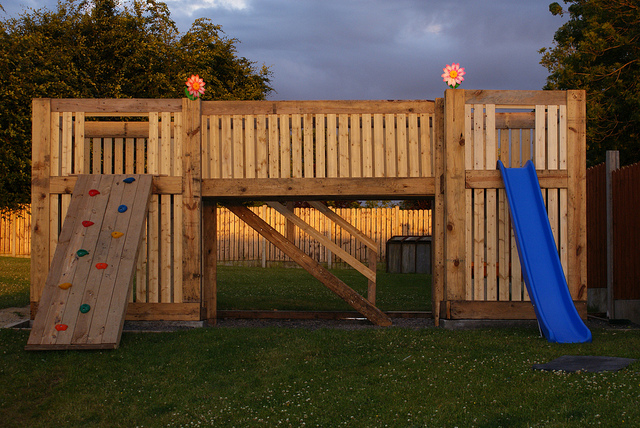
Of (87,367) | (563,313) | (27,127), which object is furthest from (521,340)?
(27,127)

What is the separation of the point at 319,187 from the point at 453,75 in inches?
110

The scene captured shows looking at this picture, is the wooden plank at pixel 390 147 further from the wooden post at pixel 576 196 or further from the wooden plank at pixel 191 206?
the wooden plank at pixel 191 206

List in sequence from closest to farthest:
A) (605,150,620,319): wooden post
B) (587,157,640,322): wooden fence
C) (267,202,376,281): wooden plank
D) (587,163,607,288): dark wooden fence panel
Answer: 1. (267,202,376,281): wooden plank
2. (587,157,640,322): wooden fence
3. (605,150,620,319): wooden post
4. (587,163,607,288): dark wooden fence panel

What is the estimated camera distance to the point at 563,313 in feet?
26.2

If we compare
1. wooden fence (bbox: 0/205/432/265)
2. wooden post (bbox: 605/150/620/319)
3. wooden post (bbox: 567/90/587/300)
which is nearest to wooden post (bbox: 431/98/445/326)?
wooden post (bbox: 567/90/587/300)

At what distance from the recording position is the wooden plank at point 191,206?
9281 millimetres

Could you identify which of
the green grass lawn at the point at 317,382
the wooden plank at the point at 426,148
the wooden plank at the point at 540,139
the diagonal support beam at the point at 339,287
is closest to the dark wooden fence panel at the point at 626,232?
the wooden plank at the point at 540,139

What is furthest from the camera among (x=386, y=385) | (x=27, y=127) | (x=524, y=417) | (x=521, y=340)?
(x=27, y=127)

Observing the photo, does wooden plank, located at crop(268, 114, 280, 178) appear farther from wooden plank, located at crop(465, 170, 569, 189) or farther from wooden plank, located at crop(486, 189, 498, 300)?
wooden plank, located at crop(486, 189, 498, 300)

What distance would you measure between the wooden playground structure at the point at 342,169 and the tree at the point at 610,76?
9.53 m

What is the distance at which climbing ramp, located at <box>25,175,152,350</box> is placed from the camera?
753 centimetres

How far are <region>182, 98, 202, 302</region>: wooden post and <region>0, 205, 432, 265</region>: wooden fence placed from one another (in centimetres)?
1388

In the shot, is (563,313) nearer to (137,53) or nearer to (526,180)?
(526,180)

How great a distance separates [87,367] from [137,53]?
66.8 feet
